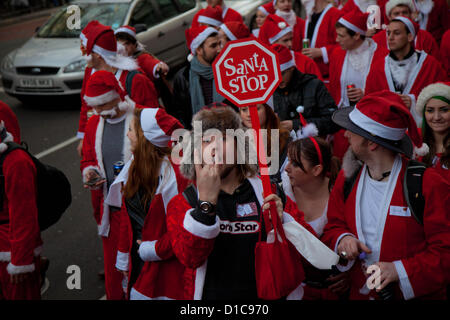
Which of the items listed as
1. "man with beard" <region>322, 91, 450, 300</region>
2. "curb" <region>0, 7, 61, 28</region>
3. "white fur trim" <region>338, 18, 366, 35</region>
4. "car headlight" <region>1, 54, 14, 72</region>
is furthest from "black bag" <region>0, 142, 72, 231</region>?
"curb" <region>0, 7, 61, 28</region>

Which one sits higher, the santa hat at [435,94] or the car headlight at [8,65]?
the santa hat at [435,94]

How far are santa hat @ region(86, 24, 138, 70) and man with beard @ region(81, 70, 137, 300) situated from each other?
111 cm

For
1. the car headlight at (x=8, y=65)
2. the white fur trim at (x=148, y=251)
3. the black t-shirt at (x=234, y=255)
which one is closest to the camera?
the black t-shirt at (x=234, y=255)

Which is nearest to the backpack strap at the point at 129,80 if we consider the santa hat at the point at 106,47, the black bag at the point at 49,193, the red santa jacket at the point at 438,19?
the santa hat at the point at 106,47

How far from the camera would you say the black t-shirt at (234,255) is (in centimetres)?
242

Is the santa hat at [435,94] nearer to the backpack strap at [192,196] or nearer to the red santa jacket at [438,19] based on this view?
the backpack strap at [192,196]

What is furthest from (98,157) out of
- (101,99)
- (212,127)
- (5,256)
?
(212,127)

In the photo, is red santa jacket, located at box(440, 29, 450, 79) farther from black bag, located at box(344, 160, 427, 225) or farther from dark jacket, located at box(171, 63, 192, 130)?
black bag, located at box(344, 160, 427, 225)

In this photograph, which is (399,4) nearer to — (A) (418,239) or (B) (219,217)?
(A) (418,239)

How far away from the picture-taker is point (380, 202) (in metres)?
2.63

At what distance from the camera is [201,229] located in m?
2.26

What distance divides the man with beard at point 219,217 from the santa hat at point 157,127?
2.10 feet

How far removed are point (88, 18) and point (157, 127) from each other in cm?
715
